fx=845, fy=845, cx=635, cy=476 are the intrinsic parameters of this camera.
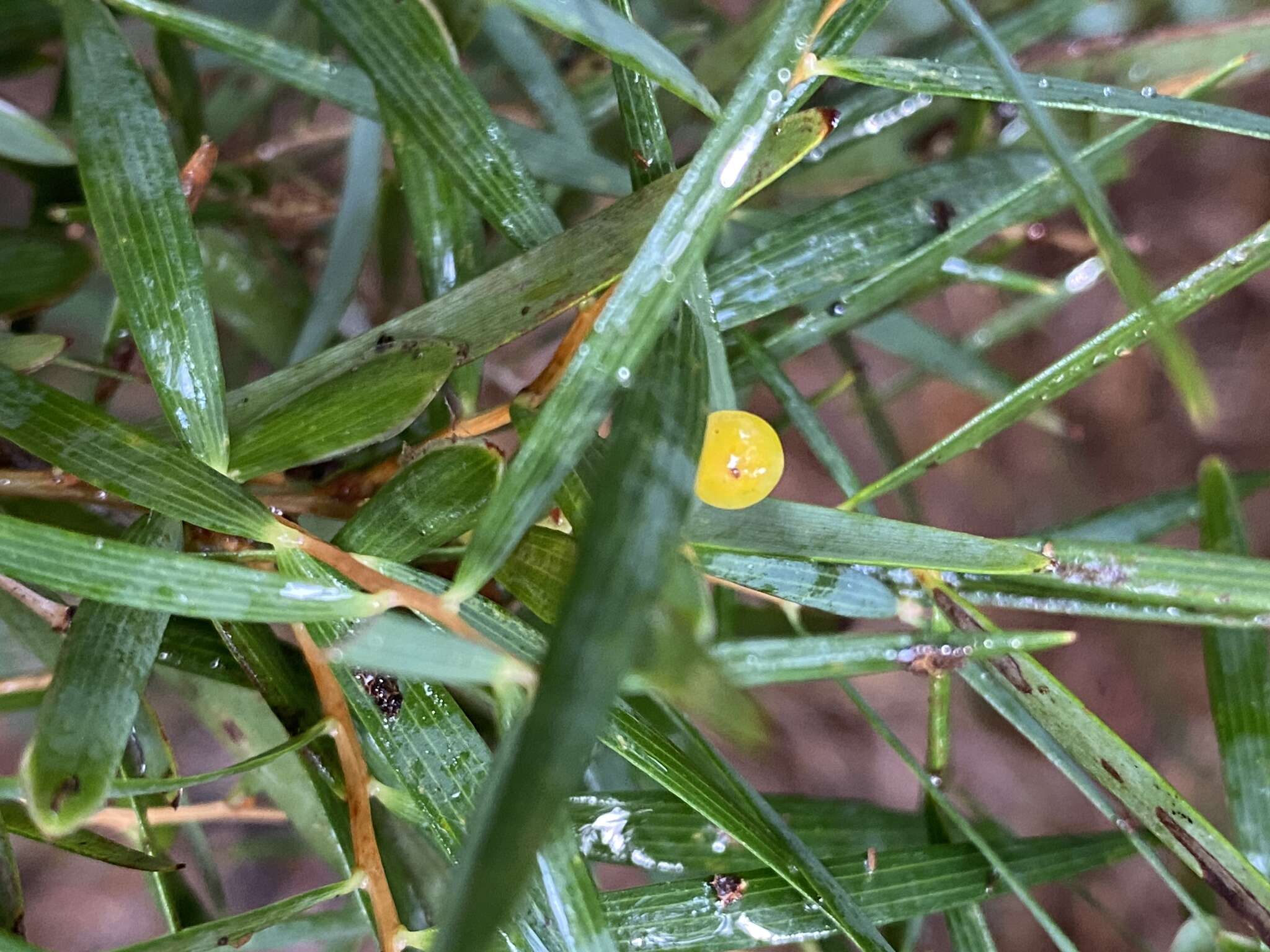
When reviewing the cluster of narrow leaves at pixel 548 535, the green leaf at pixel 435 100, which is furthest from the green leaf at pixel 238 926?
the green leaf at pixel 435 100

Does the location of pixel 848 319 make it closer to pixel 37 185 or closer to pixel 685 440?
pixel 685 440

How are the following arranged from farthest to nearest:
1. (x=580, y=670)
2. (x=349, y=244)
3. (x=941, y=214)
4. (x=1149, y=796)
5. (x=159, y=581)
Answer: (x=349, y=244) < (x=941, y=214) < (x=1149, y=796) < (x=159, y=581) < (x=580, y=670)

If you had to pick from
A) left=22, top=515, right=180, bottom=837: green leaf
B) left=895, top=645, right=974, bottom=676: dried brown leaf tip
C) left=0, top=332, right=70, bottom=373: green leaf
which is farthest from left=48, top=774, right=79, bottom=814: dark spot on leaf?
left=895, top=645, right=974, bottom=676: dried brown leaf tip

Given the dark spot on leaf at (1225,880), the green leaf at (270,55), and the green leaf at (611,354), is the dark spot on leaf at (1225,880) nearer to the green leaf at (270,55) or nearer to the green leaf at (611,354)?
the green leaf at (611,354)

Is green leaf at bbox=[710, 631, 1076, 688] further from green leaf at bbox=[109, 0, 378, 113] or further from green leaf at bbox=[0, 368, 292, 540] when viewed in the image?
green leaf at bbox=[109, 0, 378, 113]

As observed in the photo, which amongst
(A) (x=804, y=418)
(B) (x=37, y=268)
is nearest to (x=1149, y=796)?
(A) (x=804, y=418)

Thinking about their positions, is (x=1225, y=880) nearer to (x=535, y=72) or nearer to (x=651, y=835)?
(x=651, y=835)

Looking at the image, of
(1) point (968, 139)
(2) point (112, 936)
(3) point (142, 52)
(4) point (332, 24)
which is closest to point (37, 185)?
(3) point (142, 52)
